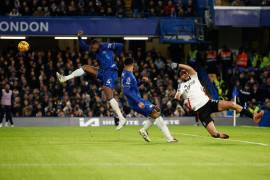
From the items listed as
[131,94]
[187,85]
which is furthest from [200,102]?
[131,94]

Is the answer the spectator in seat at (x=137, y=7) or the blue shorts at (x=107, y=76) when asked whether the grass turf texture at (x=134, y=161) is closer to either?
the blue shorts at (x=107, y=76)

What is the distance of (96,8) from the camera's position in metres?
38.2

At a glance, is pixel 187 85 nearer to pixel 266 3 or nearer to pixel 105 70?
pixel 105 70

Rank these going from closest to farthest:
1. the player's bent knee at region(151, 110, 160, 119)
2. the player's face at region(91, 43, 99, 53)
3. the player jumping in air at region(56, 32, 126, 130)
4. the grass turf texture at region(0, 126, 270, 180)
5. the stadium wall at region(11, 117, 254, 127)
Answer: the grass turf texture at region(0, 126, 270, 180), the player's bent knee at region(151, 110, 160, 119), the player's face at region(91, 43, 99, 53), the player jumping in air at region(56, 32, 126, 130), the stadium wall at region(11, 117, 254, 127)

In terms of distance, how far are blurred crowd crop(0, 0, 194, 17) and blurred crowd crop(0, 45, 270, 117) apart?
2.00 meters

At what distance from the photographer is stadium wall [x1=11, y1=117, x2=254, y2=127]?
33.0 meters

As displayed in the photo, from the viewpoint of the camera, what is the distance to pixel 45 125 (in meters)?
32.8

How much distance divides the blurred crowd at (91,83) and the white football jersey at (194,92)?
49.8 feet

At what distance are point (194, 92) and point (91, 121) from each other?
1545 centimetres

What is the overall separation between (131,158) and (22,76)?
870 inches

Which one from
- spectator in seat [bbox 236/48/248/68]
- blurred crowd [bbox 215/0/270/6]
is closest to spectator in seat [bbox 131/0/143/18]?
blurred crowd [bbox 215/0/270/6]

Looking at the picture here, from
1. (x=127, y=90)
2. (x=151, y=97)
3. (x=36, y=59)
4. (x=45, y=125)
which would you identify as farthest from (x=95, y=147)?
(x=36, y=59)

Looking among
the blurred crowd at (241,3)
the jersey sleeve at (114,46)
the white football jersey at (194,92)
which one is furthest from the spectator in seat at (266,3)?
the white football jersey at (194,92)

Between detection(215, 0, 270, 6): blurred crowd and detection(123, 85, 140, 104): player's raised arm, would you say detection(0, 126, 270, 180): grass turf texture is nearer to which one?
detection(123, 85, 140, 104): player's raised arm
